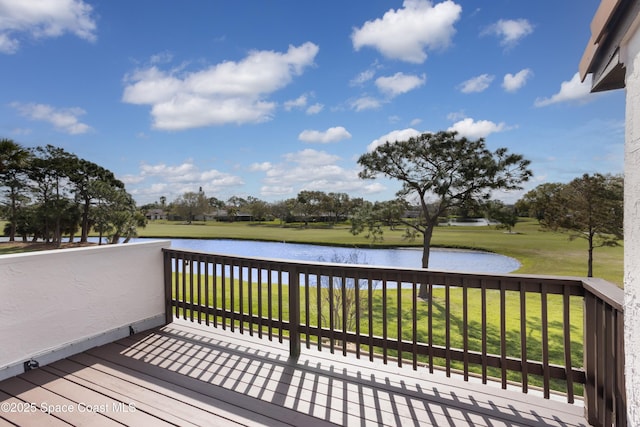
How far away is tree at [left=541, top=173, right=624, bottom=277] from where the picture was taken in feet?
38.7

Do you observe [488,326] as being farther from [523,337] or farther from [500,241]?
[500,241]

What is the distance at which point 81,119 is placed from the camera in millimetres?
22953

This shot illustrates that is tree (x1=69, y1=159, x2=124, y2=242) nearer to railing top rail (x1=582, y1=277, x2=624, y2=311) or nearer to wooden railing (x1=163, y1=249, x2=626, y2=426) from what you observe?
wooden railing (x1=163, y1=249, x2=626, y2=426)

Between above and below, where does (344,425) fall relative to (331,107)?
below

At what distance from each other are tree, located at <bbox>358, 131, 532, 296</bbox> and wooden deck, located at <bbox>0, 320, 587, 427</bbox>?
916 centimetres

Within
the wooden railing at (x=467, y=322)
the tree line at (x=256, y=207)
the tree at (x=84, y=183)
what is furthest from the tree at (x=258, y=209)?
the wooden railing at (x=467, y=322)

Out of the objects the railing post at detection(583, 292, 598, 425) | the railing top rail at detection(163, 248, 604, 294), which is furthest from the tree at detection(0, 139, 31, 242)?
the railing post at detection(583, 292, 598, 425)

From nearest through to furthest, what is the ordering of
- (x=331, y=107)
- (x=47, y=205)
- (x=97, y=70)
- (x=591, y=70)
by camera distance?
(x=591, y=70) < (x=97, y=70) < (x=331, y=107) < (x=47, y=205)

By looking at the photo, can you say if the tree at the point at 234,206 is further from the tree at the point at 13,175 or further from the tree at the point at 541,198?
the tree at the point at 541,198

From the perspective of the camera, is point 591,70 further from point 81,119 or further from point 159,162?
point 159,162

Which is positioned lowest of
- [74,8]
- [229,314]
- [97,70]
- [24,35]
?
[229,314]

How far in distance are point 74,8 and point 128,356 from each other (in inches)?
383

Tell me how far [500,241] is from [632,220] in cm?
2084

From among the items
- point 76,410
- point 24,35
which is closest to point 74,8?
point 24,35
